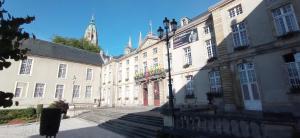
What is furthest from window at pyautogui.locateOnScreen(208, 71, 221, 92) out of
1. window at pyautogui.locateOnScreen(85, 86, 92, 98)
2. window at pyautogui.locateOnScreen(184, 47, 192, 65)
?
window at pyautogui.locateOnScreen(85, 86, 92, 98)

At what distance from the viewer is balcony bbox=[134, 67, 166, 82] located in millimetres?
19184

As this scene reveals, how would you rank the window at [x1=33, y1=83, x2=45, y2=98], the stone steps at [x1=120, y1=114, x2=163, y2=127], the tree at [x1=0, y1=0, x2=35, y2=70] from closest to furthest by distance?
the tree at [x1=0, y1=0, x2=35, y2=70], the stone steps at [x1=120, y1=114, x2=163, y2=127], the window at [x1=33, y1=83, x2=45, y2=98]

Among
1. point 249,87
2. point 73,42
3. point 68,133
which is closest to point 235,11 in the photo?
point 249,87

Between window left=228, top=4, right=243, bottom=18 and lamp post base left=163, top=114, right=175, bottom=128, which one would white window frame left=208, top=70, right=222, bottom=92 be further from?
lamp post base left=163, top=114, right=175, bottom=128

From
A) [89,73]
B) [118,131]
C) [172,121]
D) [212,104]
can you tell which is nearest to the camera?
[172,121]

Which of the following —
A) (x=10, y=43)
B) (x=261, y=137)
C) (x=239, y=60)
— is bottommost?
(x=261, y=137)

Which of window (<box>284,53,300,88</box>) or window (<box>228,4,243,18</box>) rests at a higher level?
window (<box>228,4,243,18</box>)

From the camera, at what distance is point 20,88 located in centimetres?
2178

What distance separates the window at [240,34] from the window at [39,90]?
24411 mm

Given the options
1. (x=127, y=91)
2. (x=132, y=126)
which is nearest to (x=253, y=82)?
(x=132, y=126)

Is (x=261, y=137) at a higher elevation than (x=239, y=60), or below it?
below

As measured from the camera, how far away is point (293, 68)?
34.0 feet

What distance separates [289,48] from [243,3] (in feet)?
15.3

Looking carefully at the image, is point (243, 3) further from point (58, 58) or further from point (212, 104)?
point (58, 58)
